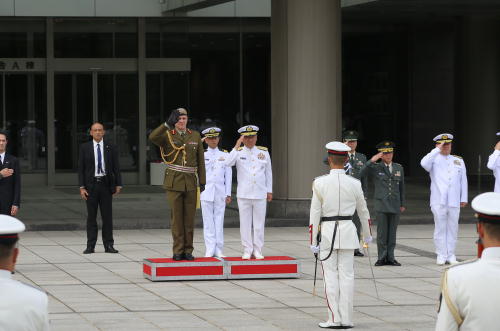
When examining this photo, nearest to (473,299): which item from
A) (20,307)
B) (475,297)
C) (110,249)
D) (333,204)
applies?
(475,297)

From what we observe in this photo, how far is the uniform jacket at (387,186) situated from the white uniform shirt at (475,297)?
10291mm

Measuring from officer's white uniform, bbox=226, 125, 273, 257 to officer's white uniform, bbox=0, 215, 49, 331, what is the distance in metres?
9.98

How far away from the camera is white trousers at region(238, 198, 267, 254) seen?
14.1 m

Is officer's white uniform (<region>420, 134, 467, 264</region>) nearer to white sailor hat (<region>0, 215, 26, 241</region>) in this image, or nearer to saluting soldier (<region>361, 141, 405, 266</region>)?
saluting soldier (<region>361, 141, 405, 266</region>)

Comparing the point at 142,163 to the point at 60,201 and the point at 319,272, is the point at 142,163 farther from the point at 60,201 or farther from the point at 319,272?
the point at 319,272

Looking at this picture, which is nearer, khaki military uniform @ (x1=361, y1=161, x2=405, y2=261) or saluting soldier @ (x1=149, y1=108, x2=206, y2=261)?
saluting soldier @ (x1=149, y1=108, x2=206, y2=261)

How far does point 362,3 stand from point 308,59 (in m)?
4.68

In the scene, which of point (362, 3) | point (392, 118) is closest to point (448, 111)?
point (392, 118)

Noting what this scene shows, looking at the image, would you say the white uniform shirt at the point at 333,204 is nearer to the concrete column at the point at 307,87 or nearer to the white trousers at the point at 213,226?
the white trousers at the point at 213,226

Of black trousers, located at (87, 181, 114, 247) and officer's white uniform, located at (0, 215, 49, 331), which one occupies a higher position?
officer's white uniform, located at (0, 215, 49, 331)

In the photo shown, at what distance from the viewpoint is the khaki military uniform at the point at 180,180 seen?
1345 centimetres

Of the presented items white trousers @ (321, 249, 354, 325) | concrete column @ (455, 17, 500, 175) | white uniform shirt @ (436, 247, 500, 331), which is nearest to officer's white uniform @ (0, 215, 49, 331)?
white uniform shirt @ (436, 247, 500, 331)

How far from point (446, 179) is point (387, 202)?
89 centimetres

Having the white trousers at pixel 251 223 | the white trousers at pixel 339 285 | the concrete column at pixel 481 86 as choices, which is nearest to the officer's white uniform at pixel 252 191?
the white trousers at pixel 251 223
